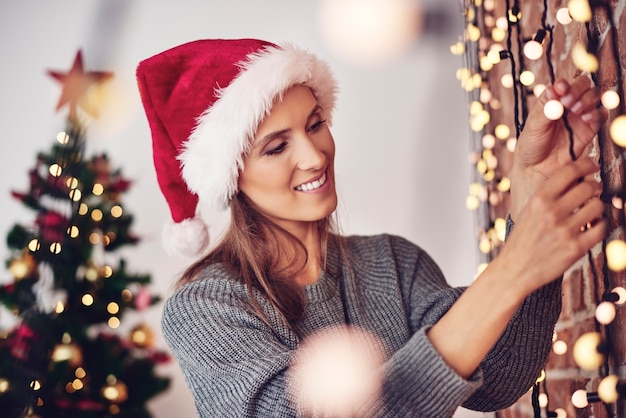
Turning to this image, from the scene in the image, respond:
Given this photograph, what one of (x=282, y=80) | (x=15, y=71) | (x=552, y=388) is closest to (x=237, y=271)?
(x=282, y=80)

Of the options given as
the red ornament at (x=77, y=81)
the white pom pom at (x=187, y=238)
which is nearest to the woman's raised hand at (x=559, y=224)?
the white pom pom at (x=187, y=238)

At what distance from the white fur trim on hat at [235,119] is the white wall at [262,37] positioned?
903mm

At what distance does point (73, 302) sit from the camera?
2033 mm

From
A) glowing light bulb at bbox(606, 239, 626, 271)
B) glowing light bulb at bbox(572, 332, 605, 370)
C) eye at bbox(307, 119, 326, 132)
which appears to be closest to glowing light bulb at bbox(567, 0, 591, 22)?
glowing light bulb at bbox(606, 239, 626, 271)

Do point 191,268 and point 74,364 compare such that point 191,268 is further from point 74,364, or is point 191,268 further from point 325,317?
point 74,364

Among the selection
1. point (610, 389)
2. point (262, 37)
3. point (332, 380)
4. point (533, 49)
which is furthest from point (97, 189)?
point (610, 389)

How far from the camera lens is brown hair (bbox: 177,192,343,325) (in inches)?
48.6

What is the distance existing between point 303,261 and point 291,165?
Answer: 0.26 metres

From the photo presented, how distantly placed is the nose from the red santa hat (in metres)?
0.10

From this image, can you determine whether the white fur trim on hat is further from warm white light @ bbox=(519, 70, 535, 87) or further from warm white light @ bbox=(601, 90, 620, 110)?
warm white light @ bbox=(601, 90, 620, 110)

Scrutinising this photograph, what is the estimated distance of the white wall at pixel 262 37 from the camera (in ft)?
7.41

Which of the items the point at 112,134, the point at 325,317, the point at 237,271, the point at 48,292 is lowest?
the point at 48,292

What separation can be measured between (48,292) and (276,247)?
3.36ft

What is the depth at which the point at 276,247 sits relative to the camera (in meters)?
1.37
